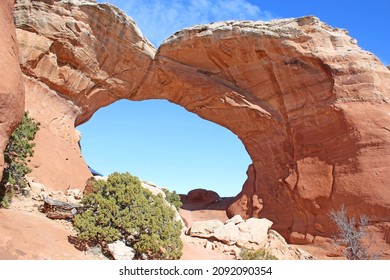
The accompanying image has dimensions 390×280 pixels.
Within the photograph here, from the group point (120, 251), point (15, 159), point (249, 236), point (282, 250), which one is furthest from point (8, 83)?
point (282, 250)

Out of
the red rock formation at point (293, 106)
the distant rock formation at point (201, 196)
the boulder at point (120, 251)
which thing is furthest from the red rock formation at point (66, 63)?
the distant rock formation at point (201, 196)

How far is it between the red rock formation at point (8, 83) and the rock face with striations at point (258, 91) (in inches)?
365

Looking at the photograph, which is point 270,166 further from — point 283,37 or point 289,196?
point 283,37

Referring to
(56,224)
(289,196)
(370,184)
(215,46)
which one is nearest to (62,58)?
(215,46)

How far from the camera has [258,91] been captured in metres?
20.2

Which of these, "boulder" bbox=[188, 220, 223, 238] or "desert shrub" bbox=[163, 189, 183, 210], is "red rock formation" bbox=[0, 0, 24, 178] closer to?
"boulder" bbox=[188, 220, 223, 238]

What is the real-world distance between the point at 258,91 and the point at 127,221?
1267cm

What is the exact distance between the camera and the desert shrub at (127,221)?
9.58 m

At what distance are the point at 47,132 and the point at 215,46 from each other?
971 centimetres

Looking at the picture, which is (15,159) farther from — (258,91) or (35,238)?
(258,91)

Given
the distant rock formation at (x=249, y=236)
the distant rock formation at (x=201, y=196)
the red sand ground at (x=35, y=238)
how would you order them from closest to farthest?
the red sand ground at (x=35, y=238), the distant rock formation at (x=249, y=236), the distant rock formation at (x=201, y=196)

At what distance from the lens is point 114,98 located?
876 inches

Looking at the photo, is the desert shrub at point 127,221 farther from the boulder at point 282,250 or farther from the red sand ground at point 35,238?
the boulder at point 282,250
